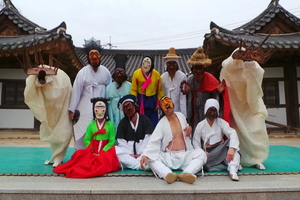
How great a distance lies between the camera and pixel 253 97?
12.2 ft

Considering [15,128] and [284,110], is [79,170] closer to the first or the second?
[15,128]

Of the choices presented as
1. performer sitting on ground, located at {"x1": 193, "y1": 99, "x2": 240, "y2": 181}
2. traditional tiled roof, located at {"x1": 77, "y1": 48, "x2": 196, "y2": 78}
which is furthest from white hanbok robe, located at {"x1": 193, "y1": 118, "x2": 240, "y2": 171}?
traditional tiled roof, located at {"x1": 77, "y1": 48, "x2": 196, "y2": 78}

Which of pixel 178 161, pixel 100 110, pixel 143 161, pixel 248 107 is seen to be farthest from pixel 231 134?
pixel 100 110

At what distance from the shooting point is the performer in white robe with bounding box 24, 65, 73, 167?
3773 mm

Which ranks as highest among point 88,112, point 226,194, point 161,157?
point 88,112

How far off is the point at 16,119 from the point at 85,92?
6.33 meters

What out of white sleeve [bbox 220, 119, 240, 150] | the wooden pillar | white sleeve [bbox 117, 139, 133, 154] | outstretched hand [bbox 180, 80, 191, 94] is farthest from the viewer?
the wooden pillar

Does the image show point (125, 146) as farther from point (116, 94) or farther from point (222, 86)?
point (222, 86)

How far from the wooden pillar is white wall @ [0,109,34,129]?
951cm

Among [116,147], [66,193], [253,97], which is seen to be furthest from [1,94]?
[253,97]

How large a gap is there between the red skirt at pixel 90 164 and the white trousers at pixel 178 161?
0.57 metres

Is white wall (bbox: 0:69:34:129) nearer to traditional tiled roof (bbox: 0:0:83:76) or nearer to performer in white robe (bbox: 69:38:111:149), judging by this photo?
traditional tiled roof (bbox: 0:0:83:76)

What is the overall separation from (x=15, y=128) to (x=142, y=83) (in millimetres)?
7007

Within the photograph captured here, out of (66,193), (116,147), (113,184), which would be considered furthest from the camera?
(116,147)
